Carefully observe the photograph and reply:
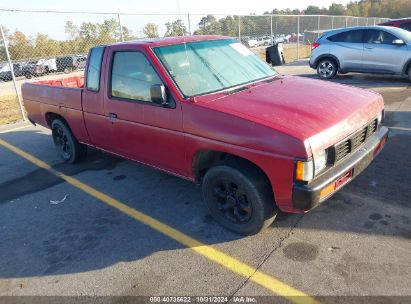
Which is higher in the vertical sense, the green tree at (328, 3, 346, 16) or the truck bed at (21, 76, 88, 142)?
the green tree at (328, 3, 346, 16)

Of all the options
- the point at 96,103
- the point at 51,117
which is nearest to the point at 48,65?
the point at 51,117

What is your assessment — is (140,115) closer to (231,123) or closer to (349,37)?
(231,123)

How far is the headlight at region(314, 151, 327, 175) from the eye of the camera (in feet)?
9.43

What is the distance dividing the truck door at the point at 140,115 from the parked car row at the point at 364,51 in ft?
29.0

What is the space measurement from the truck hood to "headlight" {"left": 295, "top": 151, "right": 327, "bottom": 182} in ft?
0.23

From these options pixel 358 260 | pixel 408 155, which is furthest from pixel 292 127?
pixel 408 155

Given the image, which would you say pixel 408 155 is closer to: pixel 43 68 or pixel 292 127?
pixel 292 127

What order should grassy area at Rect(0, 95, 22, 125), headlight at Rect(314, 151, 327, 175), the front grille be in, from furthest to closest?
grassy area at Rect(0, 95, 22, 125) → the front grille → headlight at Rect(314, 151, 327, 175)

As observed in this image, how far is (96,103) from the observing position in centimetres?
461

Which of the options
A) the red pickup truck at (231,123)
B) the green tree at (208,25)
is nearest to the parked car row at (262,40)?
the green tree at (208,25)

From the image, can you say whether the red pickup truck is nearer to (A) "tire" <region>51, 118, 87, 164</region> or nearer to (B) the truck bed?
(B) the truck bed

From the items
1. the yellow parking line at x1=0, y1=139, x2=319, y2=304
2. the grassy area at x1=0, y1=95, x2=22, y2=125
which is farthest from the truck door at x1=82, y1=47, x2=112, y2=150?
the grassy area at x1=0, y1=95, x2=22, y2=125

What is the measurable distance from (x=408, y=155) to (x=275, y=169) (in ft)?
10.2

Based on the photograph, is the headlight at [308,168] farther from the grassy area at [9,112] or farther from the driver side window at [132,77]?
the grassy area at [9,112]
